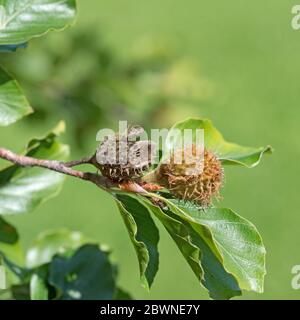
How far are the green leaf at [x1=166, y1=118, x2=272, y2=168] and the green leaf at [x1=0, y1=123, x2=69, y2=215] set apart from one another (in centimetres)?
35

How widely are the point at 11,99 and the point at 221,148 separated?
38cm

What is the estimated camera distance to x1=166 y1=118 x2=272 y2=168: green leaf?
1.38m

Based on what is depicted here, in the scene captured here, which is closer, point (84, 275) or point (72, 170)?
point (72, 170)

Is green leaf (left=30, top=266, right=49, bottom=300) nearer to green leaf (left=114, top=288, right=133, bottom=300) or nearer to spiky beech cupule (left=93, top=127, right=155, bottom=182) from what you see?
green leaf (left=114, top=288, right=133, bottom=300)

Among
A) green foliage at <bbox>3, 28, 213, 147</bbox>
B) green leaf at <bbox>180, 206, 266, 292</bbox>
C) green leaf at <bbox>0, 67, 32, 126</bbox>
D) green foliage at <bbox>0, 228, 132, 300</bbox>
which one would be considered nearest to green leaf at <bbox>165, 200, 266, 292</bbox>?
green leaf at <bbox>180, 206, 266, 292</bbox>

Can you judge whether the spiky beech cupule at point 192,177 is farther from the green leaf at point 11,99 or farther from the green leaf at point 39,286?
the green leaf at point 39,286

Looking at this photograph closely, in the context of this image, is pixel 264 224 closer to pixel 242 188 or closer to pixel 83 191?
pixel 242 188

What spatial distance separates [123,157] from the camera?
1.27 meters

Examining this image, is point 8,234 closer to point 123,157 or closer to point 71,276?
point 71,276

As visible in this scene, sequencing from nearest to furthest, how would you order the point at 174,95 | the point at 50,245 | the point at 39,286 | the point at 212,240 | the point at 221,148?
the point at 212,240
the point at 221,148
the point at 39,286
the point at 50,245
the point at 174,95

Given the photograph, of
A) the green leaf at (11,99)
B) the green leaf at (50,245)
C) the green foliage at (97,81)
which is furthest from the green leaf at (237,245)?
the green foliage at (97,81)

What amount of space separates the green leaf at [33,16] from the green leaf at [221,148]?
29 centimetres

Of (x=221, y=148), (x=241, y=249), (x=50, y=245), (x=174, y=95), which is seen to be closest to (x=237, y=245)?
(x=241, y=249)

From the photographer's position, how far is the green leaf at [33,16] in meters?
1.44
